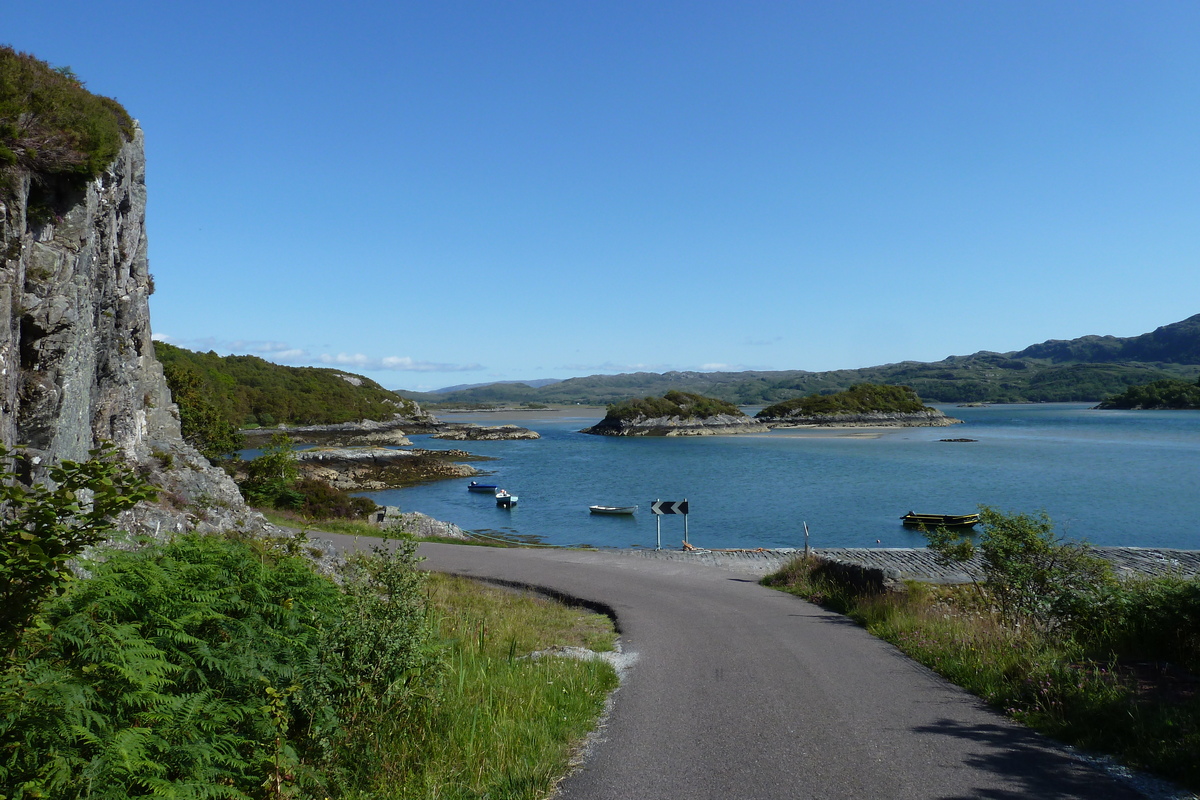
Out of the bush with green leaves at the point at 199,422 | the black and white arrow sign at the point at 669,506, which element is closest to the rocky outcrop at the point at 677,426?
the bush with green leaves at the point at 199,422

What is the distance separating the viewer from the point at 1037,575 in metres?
11.0

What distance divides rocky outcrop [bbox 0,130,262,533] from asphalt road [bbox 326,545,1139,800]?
5904mm

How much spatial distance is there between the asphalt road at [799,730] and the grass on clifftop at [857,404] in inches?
5851

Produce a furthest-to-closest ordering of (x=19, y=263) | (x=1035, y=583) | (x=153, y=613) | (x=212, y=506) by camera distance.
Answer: (x=212, y=506)
(x=1035, y=583)
(x=19, y=263)
(x=153, y=613)

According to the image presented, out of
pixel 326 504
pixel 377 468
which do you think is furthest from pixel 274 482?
pixel 377 468

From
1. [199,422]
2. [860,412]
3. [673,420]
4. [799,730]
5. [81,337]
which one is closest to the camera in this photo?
[799,730]

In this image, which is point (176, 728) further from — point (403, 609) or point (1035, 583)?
point (1035, 583)

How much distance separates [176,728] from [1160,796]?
6.92 metres

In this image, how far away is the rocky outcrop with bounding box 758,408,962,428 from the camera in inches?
5797

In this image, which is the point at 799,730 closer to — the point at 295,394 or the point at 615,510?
the point at 615,510

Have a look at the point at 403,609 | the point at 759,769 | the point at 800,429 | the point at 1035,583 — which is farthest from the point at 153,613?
the point at 800,429

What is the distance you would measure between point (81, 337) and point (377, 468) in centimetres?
6023

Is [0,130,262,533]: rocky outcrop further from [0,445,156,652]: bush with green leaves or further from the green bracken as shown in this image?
[0,445,156,652]: bush with green leaves

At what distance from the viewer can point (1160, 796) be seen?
205 inches
